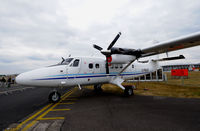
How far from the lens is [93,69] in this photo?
834cm

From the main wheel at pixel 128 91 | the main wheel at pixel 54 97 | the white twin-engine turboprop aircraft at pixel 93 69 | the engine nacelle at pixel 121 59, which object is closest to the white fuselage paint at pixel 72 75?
the white twin-engine turboprop aircraft at pixel 93 69

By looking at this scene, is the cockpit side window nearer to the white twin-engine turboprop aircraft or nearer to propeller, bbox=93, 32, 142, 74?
the white twin-engine turboprop aircraft

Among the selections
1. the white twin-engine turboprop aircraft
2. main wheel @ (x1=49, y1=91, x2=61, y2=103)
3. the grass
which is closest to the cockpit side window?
the white twin-engine turboprop aircraft

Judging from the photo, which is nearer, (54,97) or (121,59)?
(54,97)

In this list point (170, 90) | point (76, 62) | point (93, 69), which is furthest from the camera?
point (170, 90)

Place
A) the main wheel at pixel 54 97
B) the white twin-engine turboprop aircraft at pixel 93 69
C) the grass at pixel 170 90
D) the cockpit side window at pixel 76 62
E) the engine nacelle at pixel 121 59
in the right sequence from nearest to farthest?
the white twin-engine turboprop aircraft at pixel 93 69 < the main wheel at pixel 54 97 < the cockpit side window at pixel 76 62 < the engine nacelle at pixel 121 59 < the grass at pixel 170 90

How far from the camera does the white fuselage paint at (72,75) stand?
620 cm

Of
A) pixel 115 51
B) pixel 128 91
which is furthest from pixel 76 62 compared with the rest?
pixel 128 91

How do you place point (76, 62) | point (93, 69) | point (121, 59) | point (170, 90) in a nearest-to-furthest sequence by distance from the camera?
1. point (76, 62)
2. point (121, 59)
3. point (93, 69)
4. point (170, 90)

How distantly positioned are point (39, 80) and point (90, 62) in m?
3.73

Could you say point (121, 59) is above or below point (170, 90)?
above

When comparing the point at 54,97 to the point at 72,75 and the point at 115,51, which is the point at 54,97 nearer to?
the point at 72,75

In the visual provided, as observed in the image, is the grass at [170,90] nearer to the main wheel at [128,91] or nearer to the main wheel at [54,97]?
the main wheel at [128,91]

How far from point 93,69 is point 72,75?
5.95ft
